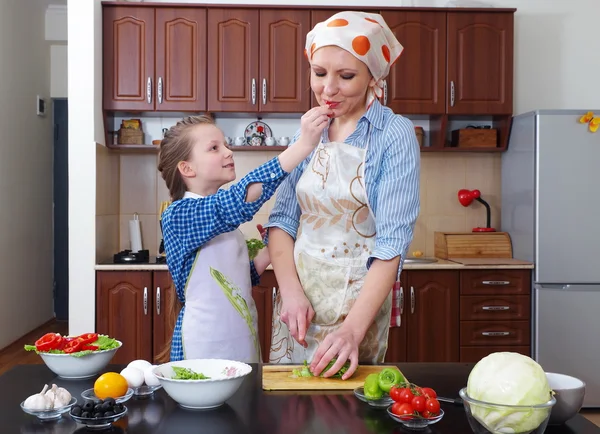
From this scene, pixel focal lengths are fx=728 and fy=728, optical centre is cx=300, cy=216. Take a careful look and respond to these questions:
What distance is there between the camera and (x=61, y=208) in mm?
6695

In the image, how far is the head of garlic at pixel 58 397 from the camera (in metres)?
1.27

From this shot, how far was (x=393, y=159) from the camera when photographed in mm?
1731

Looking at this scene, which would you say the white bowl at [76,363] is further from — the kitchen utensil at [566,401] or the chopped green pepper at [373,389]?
the kitchen utensil at [566,401]

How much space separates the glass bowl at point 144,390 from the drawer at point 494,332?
9.75ft

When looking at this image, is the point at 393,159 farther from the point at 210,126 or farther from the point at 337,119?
the point at 210,126

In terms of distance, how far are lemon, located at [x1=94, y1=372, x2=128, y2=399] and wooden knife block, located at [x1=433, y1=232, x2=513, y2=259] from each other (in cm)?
331

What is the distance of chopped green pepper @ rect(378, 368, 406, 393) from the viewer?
131 cm

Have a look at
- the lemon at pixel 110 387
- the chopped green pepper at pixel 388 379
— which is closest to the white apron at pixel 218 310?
the lemon at pixel 110 387

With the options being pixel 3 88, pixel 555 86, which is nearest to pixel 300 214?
pixel 555 86

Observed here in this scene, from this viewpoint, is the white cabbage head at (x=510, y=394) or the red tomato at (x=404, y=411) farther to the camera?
the red tomato at (x=404, y=411)

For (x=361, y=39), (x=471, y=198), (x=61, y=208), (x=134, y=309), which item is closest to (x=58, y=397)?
(x=361, y=39)

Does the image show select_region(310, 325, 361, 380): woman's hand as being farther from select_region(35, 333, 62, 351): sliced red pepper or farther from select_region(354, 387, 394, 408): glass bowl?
select_region(35, 333, 62, 351): sliced red pepper

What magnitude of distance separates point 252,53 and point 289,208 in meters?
2.56

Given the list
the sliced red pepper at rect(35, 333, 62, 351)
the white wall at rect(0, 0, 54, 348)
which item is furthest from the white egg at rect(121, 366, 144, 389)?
the white wall at rect(0, 0, 54, 348)
